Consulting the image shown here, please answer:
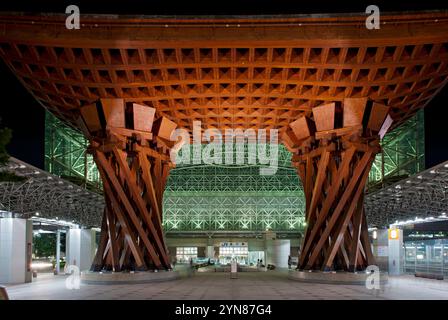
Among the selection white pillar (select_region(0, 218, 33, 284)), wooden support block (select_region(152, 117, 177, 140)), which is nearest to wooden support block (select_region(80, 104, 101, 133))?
wooden support block (select_region(152, 117, 177, 140))

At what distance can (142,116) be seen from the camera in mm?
28750

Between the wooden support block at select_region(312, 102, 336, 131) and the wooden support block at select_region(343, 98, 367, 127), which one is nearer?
the wooden support block at select_region(343, 98, 367, 127)

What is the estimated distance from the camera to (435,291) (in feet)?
75.9

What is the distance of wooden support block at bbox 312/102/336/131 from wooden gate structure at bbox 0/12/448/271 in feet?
0.19

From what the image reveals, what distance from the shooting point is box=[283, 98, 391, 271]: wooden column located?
91.0 feet

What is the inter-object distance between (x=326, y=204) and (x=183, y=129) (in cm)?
1060

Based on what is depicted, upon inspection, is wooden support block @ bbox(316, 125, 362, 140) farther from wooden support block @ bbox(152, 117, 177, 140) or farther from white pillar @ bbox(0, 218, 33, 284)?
white pillar @ bbox(0, 218, 33, 284)

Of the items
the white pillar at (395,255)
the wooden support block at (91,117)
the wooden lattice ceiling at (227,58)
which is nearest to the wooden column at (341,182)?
the wooden lattice ceiling at (227,58)

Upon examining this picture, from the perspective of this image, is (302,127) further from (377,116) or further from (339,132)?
(377,116)

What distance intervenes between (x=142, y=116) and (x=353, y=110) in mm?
11208

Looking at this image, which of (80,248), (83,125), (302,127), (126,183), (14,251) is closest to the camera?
(83,125)

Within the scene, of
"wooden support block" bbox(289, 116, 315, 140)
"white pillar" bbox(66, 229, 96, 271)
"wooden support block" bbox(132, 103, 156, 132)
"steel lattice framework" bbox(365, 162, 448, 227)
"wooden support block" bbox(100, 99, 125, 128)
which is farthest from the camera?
"white pillar" bbox(66, 229, 96, 271)

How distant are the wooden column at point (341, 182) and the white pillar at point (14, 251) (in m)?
15.8

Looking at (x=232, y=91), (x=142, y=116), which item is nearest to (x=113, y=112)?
(x=142, y=116)
